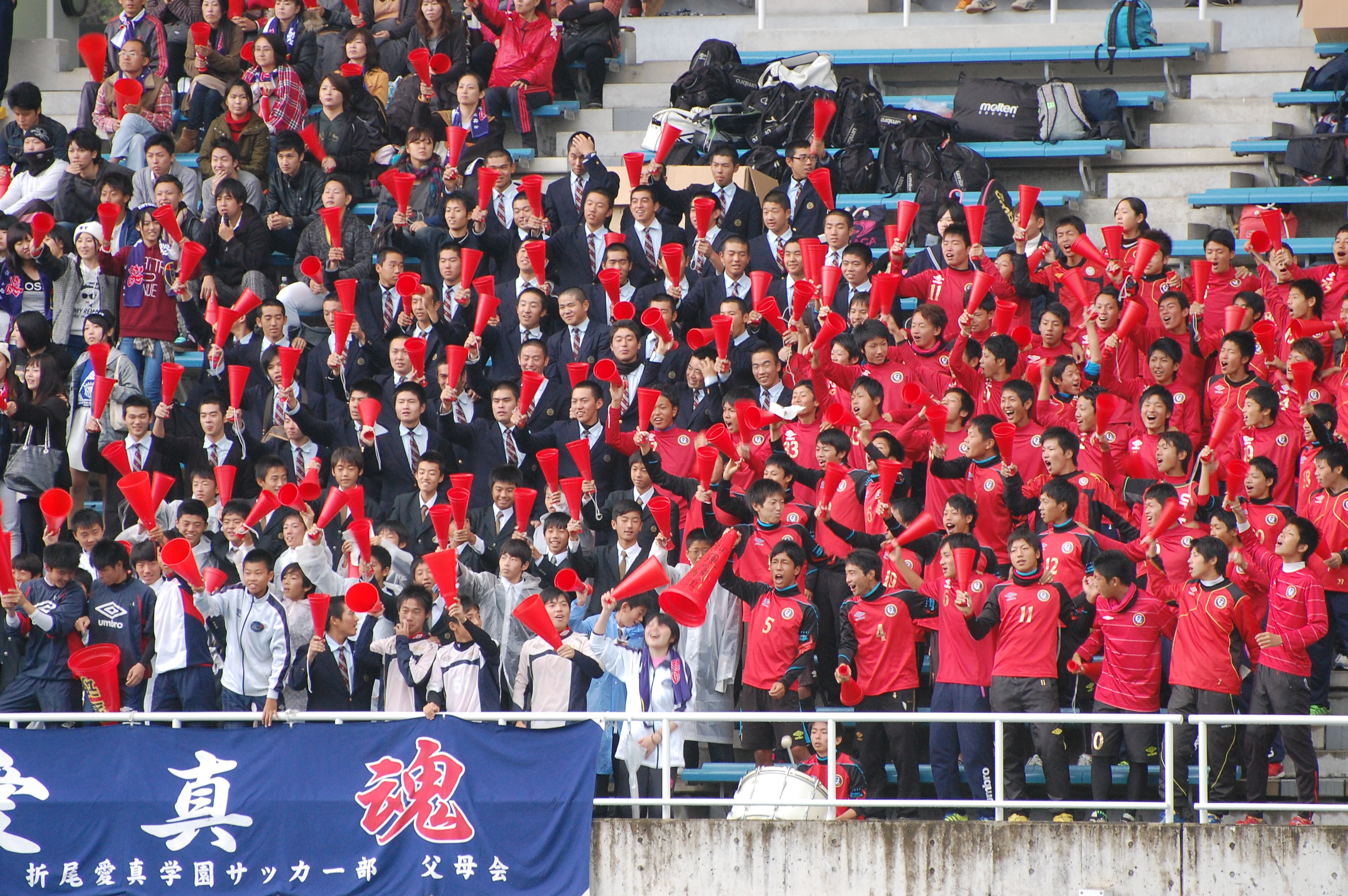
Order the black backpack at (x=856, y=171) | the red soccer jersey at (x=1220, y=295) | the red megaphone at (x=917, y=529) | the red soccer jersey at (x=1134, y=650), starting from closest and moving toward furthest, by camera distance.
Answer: the red soccer jersey at (x=1134, y=650) → the red megaphone at (x=917, y=529) → the red soccer jersey at (x=1220, y=295) → the black backpack at (x=856, y=171)

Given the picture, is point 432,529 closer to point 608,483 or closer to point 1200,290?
point 608,483

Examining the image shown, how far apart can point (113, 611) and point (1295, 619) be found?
6.05m

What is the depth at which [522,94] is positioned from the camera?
13.8 m

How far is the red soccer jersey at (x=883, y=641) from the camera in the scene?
8867 mm

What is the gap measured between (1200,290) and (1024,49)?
4034 mm

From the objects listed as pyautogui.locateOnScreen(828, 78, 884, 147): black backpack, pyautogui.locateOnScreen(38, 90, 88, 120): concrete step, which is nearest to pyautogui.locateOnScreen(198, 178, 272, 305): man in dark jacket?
pyautogui.locateOnScreen(38, 90, 88, 120): concrete step

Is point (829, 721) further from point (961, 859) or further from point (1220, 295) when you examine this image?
point (1220, 295)

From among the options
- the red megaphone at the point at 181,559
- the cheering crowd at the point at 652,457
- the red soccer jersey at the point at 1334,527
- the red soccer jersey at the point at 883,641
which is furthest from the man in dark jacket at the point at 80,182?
the red soccer jersey at the point at 1334,527

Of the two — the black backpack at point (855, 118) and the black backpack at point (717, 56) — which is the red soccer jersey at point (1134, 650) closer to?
the black backpack at point (855, 118)

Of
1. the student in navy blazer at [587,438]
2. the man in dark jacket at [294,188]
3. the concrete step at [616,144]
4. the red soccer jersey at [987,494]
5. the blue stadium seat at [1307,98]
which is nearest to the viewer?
the red soccer jersey at [987,494]

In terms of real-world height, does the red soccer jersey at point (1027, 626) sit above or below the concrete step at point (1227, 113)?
below

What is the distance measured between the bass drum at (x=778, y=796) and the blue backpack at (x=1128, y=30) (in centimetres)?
738

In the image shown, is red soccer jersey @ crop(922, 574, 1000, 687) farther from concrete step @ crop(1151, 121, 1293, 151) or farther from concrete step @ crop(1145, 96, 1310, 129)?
concrete step @ crop(1145, 96, 1310, 129)

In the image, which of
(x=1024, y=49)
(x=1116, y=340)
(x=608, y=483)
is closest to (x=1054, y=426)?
(x=1116, y=340)
